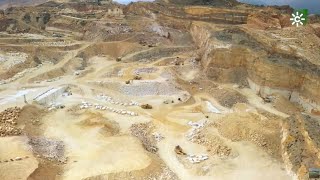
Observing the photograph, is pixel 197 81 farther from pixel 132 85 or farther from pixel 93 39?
pixel 93 39

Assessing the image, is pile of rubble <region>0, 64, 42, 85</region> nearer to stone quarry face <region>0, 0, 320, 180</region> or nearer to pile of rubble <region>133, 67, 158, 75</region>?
stone quarry face <region>0, 0, 320, 180</region>

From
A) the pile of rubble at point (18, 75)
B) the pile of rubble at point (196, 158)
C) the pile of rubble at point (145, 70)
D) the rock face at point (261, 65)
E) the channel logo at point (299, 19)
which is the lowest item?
the pile of rubble at point (196, 158)

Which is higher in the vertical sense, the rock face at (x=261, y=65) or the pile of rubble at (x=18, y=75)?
the rock face at (x=261, y=65)

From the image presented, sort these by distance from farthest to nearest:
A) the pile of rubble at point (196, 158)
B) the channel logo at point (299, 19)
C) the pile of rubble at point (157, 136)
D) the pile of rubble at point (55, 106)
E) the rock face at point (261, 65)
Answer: the channel logo at point (299, 19)
the rock face at point (261, 65)
the pile of rubble at point (55, 106)
the pile of rubble at point (157, 136)
the pile of rubble at point (196, 158)

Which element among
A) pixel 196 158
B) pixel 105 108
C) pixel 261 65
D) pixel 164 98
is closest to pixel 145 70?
pixel 164 98

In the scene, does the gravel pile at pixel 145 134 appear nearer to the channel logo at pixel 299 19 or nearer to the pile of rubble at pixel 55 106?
the pile of rubble at pixel 55 106

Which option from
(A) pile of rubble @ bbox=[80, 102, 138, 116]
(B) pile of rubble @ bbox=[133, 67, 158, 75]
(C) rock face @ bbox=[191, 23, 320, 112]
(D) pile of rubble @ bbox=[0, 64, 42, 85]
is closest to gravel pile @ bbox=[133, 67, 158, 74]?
(B) pile of rubble @ bbox=[133, 67, 158, 75]

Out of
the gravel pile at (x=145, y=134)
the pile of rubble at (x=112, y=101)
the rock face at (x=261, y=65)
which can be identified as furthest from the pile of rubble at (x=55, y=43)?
the gravel pile at (x=145, y=134)

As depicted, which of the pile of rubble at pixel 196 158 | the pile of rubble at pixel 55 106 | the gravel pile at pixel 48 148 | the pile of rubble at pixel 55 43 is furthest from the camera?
the pile of rubble at pixel 55 43

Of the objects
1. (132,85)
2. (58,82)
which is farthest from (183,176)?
(58,82)
